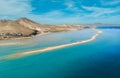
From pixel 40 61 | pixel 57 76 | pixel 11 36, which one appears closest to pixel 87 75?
pixel 57 76

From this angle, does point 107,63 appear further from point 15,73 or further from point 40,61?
point 15,73

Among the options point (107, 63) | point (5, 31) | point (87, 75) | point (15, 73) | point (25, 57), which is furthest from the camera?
point (5, 31)

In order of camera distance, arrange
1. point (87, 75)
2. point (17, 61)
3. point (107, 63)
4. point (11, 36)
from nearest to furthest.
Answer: point (87, 75) < point (107, 63) < point (17, 61) < point (11, 36)

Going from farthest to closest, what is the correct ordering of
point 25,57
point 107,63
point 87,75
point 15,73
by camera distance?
point 25,57
point 107,63
point 15,73
point 87,75

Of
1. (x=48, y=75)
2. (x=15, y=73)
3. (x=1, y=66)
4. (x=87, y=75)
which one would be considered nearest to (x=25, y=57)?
(x=1, y=66)

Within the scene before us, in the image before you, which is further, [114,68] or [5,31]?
[5,31]

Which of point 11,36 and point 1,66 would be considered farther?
point 11,36

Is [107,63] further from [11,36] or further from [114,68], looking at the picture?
[11,36]

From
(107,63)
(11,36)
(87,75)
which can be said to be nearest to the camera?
(87,75)
